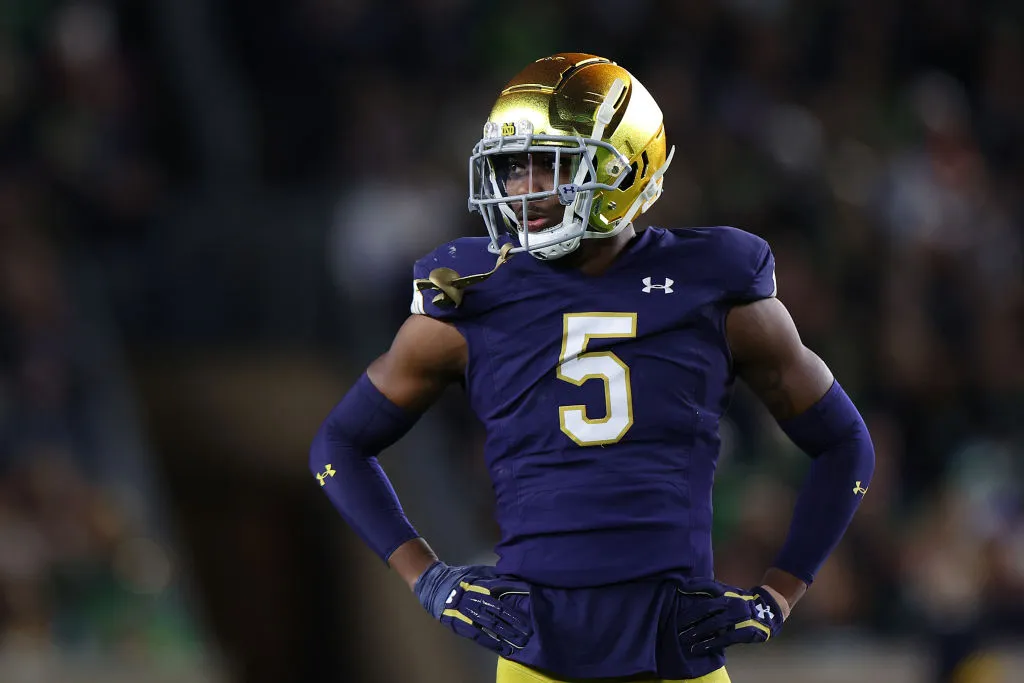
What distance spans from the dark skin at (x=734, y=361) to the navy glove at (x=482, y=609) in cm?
9

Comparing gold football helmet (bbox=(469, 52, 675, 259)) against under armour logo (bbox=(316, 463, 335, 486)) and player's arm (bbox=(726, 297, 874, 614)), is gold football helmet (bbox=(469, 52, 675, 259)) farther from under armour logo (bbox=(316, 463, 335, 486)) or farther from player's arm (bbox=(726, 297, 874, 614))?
under armour logo (bbox=(316, 463, 335, 486))

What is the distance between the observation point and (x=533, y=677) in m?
2.22

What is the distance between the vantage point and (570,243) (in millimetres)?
2246

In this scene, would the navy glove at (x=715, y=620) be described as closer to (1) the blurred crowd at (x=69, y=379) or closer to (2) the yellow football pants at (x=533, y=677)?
(2) the yellow football pants at (x=533, y=677)

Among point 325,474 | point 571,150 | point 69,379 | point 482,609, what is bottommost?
point 69,379

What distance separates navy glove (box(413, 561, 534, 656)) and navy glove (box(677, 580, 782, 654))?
0.23m

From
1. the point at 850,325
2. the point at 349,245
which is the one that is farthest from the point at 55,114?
the point at 850,325

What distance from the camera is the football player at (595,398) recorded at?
218 cm

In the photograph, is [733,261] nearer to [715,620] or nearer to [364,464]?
[715,620]

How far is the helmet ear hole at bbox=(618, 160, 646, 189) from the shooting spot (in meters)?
2.32

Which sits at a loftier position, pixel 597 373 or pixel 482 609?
pixel 597 373

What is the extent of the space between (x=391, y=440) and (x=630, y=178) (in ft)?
1.90

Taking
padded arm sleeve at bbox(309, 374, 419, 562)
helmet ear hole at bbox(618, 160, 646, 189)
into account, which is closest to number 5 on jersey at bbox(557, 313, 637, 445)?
helmet ear hole at bbox(618, 160, 646, 189)

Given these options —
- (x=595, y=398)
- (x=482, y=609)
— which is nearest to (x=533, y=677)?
(x=482, y=609)
